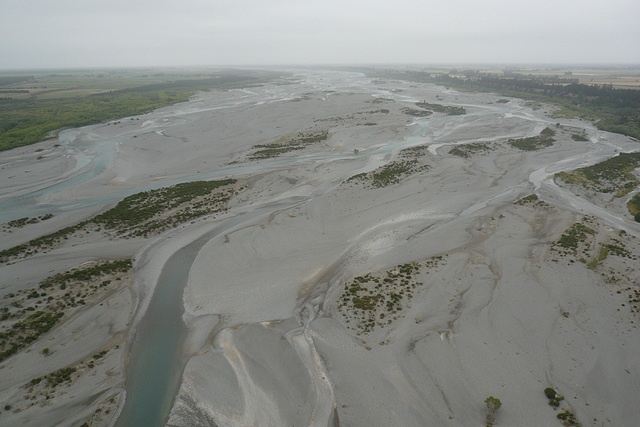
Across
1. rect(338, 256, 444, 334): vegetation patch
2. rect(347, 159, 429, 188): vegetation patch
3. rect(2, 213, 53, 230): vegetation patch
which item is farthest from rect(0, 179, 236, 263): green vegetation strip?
rect(338, 256, 444, 334): vegetation patch

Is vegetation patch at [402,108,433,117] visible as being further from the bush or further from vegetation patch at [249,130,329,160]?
the bush

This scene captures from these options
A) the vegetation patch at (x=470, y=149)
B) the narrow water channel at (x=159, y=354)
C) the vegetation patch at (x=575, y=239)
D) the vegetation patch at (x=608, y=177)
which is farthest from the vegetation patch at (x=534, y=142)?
the narrow water channel at (x=159, y=354)

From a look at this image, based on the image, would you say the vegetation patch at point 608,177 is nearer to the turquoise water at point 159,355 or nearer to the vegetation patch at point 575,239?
the vegetation patch at point 575,239

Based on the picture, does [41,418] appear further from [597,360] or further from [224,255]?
[597,360]

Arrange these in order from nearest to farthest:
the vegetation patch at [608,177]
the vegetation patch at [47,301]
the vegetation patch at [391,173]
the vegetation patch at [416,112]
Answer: the vegetation patch at [47,301]
the vegetation patch at [608,177]
the vegetation patch at [391,173]
the vegetation patch at [416,112]

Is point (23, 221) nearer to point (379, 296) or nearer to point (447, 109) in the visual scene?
point (379, 296)

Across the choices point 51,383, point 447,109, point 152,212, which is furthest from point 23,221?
point 447,109
